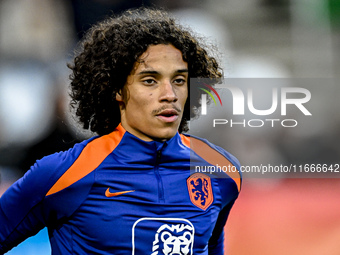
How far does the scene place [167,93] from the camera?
1.99 m

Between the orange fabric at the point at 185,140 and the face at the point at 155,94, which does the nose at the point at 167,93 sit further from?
the orange fabric at the point at 185,140

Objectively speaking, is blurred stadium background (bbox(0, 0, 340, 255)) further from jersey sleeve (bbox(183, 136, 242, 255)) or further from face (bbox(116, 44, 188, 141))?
face (bbox(116, 44, 188, 141))

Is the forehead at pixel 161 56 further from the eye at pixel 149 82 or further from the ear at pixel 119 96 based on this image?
the ear at pixel 119 96

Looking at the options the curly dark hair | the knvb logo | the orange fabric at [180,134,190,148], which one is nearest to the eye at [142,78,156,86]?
the curly dark hair

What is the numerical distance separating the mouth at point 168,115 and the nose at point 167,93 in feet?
0.15

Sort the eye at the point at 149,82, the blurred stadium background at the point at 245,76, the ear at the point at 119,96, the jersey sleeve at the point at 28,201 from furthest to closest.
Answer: the blurred stadium background at the point at 245,76 → the ear at the point at 119,96 → the eye at the point at 149,82 → the jersey sleeve at the point at 28,201

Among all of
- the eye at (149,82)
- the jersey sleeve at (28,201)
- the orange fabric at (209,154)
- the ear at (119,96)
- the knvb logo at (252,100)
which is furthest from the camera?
the knvb logo at (252,100)

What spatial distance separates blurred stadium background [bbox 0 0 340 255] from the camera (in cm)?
404

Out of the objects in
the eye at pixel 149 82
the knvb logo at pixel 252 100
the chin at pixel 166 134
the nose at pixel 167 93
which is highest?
the knvb logo at pixel 252 100

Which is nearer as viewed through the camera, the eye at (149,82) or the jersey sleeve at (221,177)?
the eye at (149,82)

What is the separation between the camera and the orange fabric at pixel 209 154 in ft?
7.45

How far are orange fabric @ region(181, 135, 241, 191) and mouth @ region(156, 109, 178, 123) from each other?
0.89ft

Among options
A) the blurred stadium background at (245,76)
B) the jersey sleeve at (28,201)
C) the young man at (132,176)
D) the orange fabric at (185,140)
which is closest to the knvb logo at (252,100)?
the blurred stadium background at (245,76)

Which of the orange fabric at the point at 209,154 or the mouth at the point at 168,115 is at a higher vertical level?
the mouth at the point at 168,115
